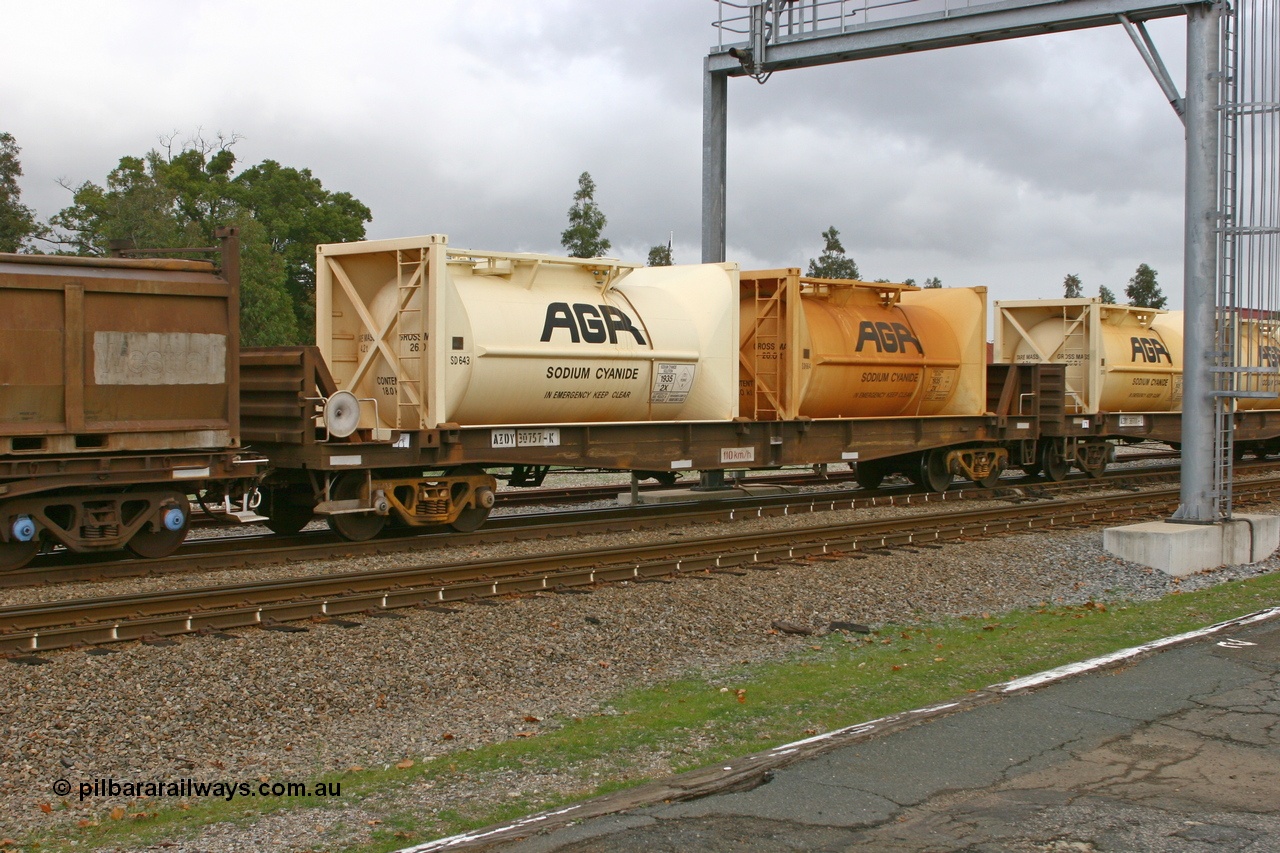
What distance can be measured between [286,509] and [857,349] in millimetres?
8965

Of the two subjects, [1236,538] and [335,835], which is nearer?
[335,835]

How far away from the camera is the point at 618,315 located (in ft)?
48.5

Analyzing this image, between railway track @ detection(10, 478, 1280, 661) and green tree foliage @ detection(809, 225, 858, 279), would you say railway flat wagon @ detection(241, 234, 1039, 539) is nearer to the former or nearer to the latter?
railway track @ detection(10, 478, 1280, 661)

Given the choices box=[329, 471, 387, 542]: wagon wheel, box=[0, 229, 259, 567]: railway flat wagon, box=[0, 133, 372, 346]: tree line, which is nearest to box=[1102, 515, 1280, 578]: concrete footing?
box=[329, 471, 387, 542]: wagon wheel

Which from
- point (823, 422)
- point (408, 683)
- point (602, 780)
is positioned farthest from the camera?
point (823, 422)

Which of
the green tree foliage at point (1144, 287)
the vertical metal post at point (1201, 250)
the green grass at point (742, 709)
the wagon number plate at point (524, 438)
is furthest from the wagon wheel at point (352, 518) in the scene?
the green tree foliage at point (1144, 287)

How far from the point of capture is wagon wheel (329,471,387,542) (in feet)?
42.3

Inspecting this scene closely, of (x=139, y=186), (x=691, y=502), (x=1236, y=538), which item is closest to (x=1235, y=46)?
(x=1236, y=538)

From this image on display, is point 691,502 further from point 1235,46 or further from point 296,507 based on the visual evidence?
point 1235,46

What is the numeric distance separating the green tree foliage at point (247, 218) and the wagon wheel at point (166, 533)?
93.9 feet

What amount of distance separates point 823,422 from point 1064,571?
17.1 feet

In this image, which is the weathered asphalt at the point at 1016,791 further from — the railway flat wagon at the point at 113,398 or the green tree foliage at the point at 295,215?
the green tree foliage at the point at 295,215

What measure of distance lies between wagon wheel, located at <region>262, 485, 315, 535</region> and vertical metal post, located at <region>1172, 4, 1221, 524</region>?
1066 cm

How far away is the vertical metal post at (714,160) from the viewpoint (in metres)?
19.2
